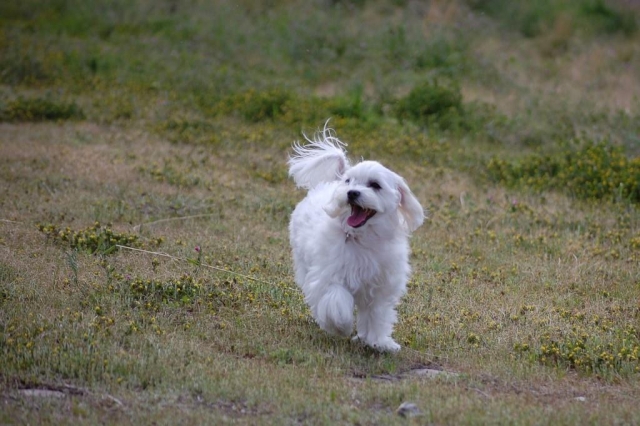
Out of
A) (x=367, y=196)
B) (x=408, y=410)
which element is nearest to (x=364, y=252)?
(x=367, y=196)

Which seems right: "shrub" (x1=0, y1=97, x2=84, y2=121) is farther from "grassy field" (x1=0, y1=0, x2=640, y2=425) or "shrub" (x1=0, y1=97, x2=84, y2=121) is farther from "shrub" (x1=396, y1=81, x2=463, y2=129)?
"shrub" (x1=396, y1=81, x2=463, y2=129)

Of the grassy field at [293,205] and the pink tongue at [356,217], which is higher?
the pink tongue at [356,217]

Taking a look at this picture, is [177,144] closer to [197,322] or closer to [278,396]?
[197,322]

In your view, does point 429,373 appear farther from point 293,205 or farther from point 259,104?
point 259,104

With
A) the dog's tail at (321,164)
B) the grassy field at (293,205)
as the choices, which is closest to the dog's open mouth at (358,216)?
the dog's tail at (321,164)

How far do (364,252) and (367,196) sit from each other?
0.41 meters

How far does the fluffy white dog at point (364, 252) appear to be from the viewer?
628 cm

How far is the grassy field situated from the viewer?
546 centimetres

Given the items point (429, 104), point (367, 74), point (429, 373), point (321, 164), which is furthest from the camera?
point (367, 74)

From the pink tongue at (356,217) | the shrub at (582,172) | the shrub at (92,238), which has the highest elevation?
the pink tongue at (356,217)

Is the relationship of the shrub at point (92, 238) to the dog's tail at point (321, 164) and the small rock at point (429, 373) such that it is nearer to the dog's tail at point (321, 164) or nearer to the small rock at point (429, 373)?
the dog's tail at point (321, 164)

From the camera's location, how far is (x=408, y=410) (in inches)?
203

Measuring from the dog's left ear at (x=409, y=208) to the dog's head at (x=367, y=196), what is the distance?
2 cm

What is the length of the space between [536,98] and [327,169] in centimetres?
843
